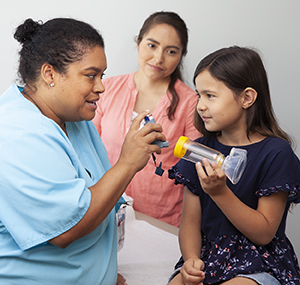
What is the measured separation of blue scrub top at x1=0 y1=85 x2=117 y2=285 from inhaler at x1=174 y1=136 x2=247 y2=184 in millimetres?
341

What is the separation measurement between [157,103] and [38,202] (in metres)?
1.34

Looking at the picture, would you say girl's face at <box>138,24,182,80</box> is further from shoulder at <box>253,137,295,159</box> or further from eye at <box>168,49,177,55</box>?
shoulder at <box>253,137,295,159</box>

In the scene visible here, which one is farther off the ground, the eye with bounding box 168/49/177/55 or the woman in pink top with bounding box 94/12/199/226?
the eye with bounding box 168/49/177/55

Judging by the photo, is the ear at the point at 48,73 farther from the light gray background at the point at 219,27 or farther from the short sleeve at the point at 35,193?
the light gray background at the point at 219,27

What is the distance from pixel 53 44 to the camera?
3.96 feet

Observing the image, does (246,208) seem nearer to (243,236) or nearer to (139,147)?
(243,236)

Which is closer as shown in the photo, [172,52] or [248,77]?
[248,77]

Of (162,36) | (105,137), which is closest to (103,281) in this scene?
(105,137)

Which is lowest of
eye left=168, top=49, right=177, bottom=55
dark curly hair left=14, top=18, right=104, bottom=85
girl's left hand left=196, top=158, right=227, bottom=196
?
girl's left hand left=196, top=158, right=227, bottom=196

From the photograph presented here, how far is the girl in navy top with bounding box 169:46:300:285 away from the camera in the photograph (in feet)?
4.11

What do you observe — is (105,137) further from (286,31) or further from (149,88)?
(286,31)

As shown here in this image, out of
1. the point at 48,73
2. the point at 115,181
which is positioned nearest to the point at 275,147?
the point at 115,181

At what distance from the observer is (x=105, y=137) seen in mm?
2314

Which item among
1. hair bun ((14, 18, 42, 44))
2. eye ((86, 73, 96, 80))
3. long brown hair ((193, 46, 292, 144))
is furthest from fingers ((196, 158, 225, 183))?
hair bun ((14, 18, 42, 44))
